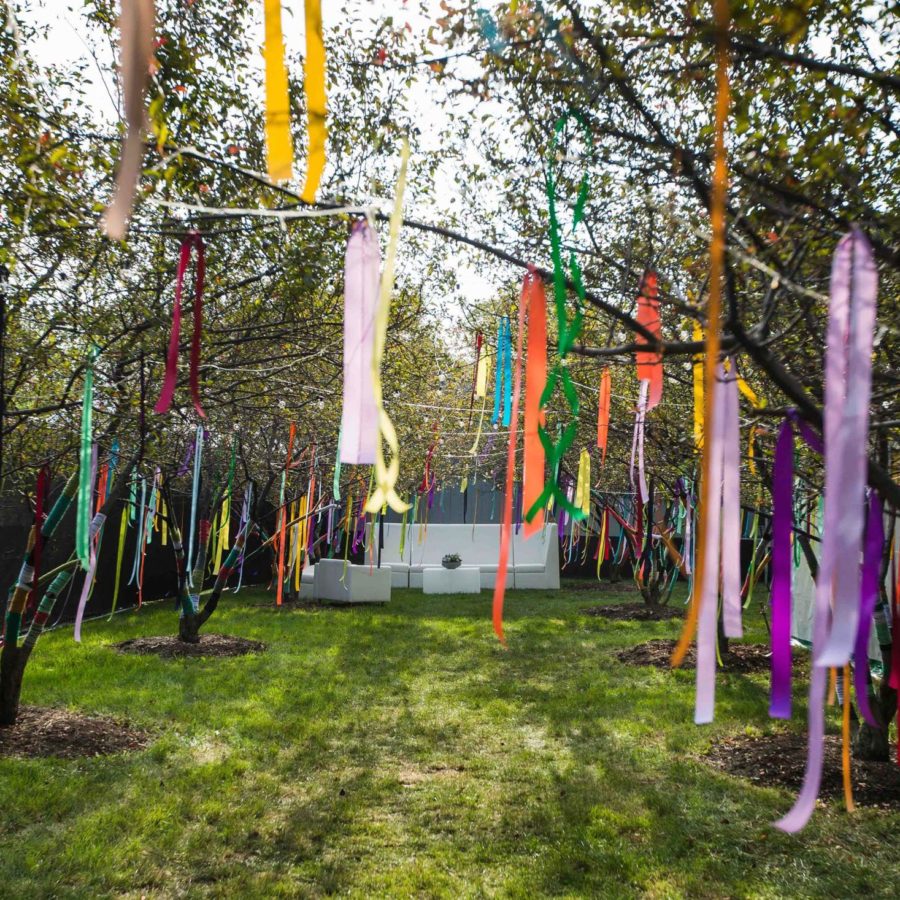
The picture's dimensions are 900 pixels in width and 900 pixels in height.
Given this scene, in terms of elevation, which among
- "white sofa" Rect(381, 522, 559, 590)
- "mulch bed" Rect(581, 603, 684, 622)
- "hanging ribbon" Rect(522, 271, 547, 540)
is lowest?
"mulch bed" Rect(581, 603, 684, 622)

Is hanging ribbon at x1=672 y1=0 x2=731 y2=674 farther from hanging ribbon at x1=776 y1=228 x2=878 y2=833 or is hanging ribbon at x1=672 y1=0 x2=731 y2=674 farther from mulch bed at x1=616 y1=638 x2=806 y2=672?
mulch bed at x1=616 y1=638 x2=806 y2=672

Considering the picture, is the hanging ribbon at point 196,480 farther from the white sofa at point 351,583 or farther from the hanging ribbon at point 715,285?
the hanging ribbon at point 715,285

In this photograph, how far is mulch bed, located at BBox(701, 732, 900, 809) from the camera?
4645mm

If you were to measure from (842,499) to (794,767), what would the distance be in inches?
173

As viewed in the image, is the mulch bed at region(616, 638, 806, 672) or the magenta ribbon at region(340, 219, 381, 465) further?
the mulch bed at region(616, 638, 806, 672)

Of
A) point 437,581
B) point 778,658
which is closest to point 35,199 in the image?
point 778,658

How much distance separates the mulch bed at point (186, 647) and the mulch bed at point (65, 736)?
2844 millimetres

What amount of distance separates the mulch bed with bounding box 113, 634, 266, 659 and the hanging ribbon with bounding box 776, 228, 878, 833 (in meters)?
8.31

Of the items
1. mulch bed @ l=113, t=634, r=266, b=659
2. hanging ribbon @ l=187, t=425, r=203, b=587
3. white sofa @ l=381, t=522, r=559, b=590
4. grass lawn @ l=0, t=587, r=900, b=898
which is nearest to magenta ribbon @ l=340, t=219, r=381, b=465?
grass lawn @ l=0, t=587, r=900, b=898

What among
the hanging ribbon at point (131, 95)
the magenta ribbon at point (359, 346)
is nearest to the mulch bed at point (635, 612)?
the magenta ribbon at point (359, 346)

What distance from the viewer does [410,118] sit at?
4.70 meters

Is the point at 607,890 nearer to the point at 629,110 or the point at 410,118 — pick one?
the point at 629,110

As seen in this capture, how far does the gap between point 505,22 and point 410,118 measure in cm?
182

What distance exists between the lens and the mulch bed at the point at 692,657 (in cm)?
862
